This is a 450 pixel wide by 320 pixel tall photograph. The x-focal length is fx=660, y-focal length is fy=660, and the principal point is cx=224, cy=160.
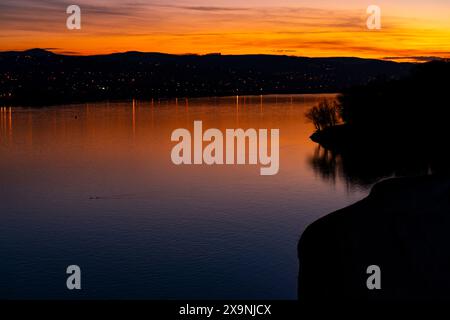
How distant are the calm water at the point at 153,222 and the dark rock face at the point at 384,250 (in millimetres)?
984

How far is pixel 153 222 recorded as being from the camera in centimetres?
2523

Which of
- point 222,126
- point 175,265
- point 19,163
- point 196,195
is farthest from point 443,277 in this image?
point 222,126

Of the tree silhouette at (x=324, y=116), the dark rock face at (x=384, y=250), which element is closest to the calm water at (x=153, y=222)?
the dark rock face at (x=384, y=250)

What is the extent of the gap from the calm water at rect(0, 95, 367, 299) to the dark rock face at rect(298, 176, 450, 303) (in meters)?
0.98

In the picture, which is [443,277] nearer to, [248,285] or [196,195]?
[248,285]

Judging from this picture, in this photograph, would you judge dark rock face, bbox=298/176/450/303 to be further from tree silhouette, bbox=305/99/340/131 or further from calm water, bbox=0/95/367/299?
tree silhouette, bbox=305/99/340/131

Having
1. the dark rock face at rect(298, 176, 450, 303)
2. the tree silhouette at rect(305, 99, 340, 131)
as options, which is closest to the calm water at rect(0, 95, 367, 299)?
the dark rock face at rect(298, 176, 450, 303)

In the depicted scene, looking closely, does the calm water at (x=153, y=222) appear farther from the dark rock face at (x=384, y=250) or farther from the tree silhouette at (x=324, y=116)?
the tree silhouette at (x=324, y=116)

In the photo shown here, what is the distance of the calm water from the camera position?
1766cm

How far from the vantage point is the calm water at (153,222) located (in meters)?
17.7

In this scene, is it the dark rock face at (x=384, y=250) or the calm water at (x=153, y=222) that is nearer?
the dark rock face at (x=384, y=250)

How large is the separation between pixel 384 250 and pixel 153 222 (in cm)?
1089
